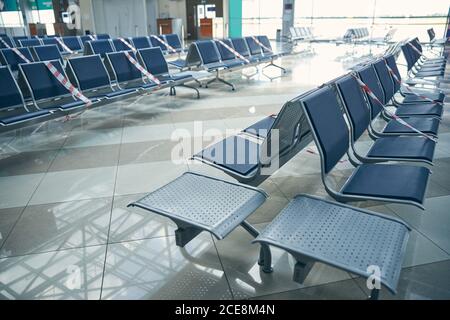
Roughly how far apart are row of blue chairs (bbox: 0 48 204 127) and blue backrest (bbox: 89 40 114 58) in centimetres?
199

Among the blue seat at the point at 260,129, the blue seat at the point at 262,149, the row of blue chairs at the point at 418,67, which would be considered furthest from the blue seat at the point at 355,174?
the row of blue chairs at the point at 418,67

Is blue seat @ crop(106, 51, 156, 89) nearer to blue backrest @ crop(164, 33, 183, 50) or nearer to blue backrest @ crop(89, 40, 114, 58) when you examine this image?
blue backrest @ crop(89, 40, 114, 58)

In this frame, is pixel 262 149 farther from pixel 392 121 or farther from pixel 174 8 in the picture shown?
pixel 174 8

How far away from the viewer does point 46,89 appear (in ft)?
13.1

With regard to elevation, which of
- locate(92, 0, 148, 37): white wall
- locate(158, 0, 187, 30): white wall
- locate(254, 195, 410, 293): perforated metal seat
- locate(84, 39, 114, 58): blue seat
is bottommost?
locate(254, 195, 410, 293): perforated metal seat

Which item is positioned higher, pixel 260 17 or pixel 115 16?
pixel 260 17

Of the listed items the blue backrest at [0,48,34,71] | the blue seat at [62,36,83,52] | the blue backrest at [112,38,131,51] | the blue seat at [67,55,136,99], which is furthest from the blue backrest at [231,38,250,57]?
the blue seat at [62,36,83,52]

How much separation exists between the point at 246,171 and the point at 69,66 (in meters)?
3.11

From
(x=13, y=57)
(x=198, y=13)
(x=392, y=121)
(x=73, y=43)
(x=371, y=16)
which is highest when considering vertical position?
(x=198, y=13)

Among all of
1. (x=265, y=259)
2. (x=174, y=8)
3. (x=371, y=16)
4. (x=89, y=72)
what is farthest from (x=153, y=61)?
(x=174, y=8)

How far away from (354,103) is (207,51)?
488cm

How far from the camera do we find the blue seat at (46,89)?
382cm

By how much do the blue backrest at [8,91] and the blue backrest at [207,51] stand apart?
3.50 metres

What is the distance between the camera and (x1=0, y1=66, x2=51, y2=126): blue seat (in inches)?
139
